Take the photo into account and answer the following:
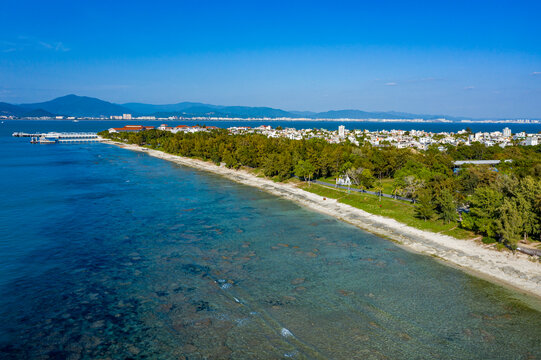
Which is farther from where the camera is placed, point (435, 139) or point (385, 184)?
point (435, 139)

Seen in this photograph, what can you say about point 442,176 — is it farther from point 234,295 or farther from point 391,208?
point 234,295

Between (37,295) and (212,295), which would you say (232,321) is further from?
(37,295)

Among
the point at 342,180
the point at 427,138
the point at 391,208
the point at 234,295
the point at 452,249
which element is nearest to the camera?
the point at 234,295

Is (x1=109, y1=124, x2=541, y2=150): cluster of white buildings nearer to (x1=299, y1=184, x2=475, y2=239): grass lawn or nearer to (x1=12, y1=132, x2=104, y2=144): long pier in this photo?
(x1=12, y1=132, x2=104, y2=144): long pier

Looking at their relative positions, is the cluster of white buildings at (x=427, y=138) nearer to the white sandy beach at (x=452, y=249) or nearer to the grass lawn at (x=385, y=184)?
the grass lawn at (x=385, y=184)

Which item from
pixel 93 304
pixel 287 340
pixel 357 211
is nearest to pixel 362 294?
pixel 287 340

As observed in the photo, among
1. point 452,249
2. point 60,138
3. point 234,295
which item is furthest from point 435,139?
point 60,138

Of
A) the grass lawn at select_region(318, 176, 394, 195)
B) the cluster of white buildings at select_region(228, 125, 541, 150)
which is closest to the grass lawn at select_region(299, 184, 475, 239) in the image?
the grass lawn at select_region(318, 176, 394, 195)
